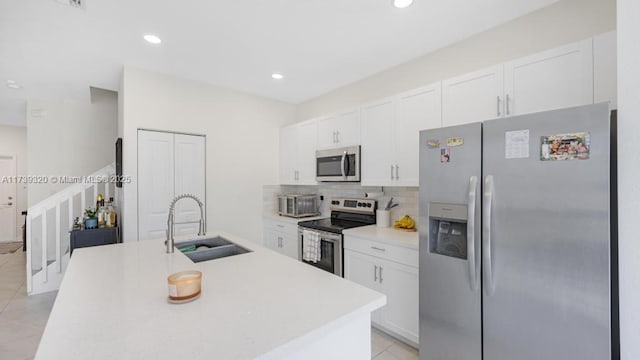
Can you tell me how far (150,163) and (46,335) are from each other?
258cm

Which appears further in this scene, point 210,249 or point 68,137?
point 68,137

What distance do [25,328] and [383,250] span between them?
10.9ft

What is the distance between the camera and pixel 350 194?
3611mm

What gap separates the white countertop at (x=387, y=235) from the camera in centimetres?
230

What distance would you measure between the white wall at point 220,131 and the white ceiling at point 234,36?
23 cm

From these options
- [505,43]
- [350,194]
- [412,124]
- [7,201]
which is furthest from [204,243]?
[7,201]

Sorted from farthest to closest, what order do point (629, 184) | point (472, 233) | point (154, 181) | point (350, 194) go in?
point (350, 194)
point (154, 181)
point (472, 233)
point (629, 184)

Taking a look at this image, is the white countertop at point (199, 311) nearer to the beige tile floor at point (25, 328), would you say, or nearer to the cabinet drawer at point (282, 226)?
the beige tile floor at point (25, 328)

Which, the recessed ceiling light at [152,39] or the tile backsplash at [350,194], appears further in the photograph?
the tile backsplash at [350,194]

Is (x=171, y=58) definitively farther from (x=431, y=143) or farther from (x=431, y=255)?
(x=431, y=255)

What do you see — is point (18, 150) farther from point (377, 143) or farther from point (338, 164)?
point (377, 143)

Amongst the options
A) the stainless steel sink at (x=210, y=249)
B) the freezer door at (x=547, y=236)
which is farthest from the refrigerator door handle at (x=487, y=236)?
the stainless steel sink at (x=210, y=249)

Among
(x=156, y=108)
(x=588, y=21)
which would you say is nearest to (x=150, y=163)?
(x=156, y=108)

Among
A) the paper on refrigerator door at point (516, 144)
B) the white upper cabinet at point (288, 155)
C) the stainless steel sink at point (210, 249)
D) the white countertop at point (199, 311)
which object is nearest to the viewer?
the white countertop at point (199, 311)
